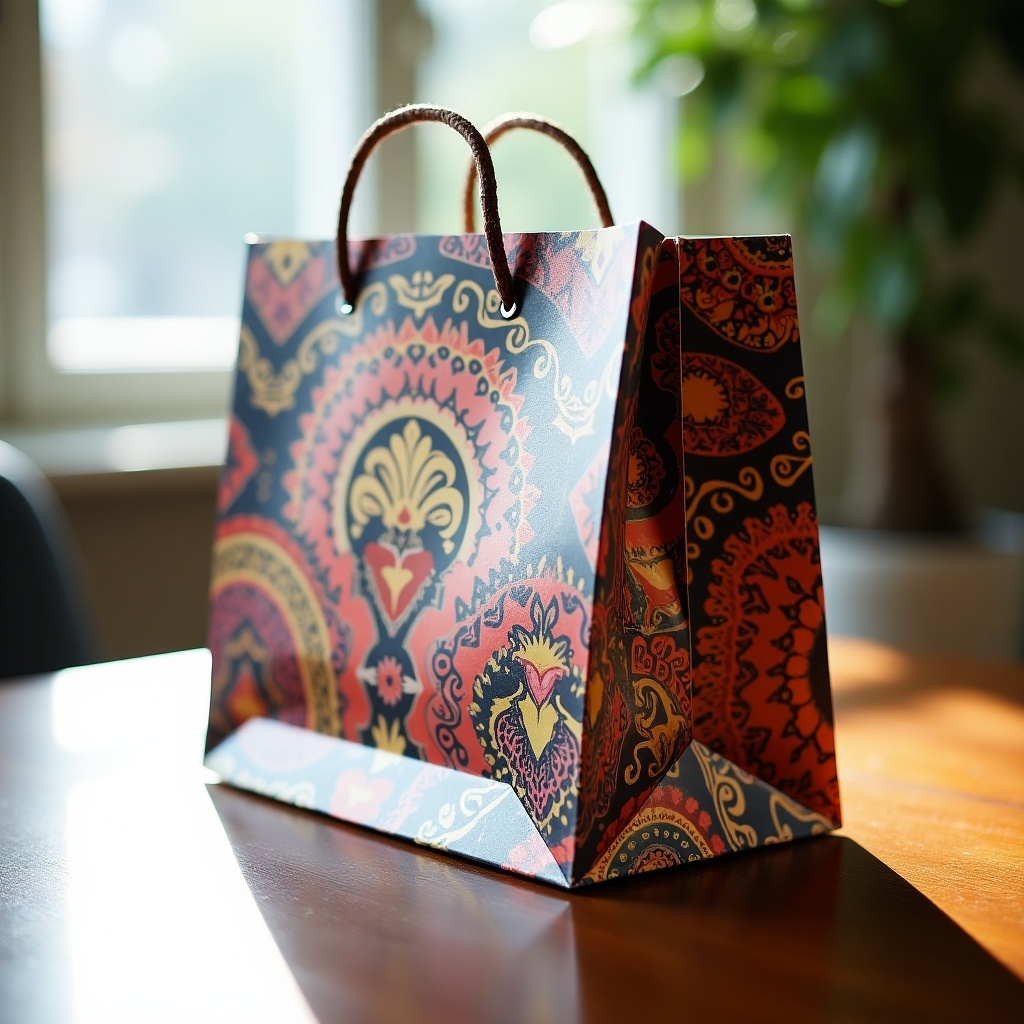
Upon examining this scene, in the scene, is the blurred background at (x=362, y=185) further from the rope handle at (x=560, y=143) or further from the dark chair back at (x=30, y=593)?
the rope handle at (x=560, y=143)

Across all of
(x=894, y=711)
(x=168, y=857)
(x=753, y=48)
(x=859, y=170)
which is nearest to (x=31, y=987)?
(x=168, y=857)

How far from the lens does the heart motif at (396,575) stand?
583 mm

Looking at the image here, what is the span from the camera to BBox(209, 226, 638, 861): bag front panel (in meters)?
0.52

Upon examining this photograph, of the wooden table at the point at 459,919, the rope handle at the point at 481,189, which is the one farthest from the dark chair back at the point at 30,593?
the rope handle at the point at 481,189

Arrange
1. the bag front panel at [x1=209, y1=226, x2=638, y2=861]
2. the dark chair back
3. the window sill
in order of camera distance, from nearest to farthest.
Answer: the bag front panel at [x1=209, y1=226, x2=638, y2=861]
the dark chair back
the window sill

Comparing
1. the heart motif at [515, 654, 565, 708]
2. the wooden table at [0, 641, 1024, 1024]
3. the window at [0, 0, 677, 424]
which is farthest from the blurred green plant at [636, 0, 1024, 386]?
the heart motif at [515, 654, 565, 708]

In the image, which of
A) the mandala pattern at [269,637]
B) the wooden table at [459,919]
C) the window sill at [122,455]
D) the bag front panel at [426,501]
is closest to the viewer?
the wooden table at [459,919]

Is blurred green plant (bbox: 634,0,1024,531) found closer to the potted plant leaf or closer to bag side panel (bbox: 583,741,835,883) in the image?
the potted plant leaf

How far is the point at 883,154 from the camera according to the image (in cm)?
201

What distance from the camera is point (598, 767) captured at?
1.68 ft

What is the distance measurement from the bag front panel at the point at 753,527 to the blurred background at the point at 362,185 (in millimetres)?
1120

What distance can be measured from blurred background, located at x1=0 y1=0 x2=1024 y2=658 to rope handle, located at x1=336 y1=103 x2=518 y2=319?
0.99 meters

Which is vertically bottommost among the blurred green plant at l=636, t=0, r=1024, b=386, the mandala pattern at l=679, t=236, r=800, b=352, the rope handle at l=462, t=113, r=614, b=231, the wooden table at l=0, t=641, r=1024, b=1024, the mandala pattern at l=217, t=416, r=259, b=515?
the wooden table at l=0, t=641, r=1024, b=1024

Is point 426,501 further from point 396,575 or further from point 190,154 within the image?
point 190,154
